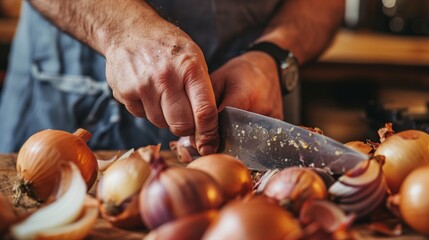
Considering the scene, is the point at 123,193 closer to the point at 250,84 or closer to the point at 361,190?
the point at 361,190

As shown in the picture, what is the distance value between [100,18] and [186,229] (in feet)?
2.36

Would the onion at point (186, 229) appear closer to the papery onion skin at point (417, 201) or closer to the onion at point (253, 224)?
the onion at point (253, 224)

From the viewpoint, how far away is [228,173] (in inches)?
33.6

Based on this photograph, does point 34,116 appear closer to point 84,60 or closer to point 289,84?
point 84,60

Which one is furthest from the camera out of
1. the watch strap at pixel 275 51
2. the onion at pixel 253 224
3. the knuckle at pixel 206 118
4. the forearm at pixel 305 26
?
the forearm at pixel 305 26

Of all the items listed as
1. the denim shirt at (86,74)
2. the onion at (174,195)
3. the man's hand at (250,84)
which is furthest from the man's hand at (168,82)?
the denim shirt at (86,74)

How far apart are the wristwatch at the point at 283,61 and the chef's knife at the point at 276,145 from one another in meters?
0.38

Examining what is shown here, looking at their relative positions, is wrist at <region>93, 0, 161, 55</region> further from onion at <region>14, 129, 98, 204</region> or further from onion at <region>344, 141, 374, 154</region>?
onion at <region>344, 141, 374, 154</region>

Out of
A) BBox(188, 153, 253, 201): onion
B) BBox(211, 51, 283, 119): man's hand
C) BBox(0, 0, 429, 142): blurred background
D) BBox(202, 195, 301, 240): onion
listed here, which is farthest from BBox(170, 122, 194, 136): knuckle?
BBox(0, 0, 429, 142): blurred background

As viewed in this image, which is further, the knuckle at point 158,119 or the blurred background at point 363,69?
the blurred background at point 363,69

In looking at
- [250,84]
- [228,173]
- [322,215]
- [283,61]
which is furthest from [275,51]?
[322,215]

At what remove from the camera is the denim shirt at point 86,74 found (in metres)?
1.67

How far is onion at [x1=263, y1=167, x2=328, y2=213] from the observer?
2.66ft

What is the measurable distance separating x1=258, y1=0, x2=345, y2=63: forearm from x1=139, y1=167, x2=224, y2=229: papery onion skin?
2.92 feet
